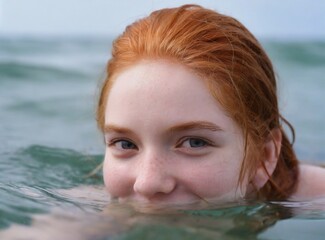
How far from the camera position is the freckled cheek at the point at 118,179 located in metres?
2.64

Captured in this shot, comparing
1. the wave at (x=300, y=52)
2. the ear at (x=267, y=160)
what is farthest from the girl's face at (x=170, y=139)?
the wave at (x=300, y=52)

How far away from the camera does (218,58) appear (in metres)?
2.74

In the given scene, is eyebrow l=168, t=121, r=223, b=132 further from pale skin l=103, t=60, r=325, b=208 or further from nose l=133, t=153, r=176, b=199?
nose l=133, t=153, r=176, b=199

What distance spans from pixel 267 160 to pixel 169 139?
666 mm

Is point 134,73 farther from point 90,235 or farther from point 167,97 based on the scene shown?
point 90,235

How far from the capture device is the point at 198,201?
2605 millimetres

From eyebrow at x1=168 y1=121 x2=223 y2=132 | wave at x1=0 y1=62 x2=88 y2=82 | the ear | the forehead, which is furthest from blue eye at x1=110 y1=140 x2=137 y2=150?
wave at x1=0 y1=62 x2=88 y2=82

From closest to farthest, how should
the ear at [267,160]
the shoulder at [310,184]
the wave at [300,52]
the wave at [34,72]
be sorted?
the ear at [267,160] < the shoulder at [310,184] < the wave at [34,72] < the wave at [300,52]

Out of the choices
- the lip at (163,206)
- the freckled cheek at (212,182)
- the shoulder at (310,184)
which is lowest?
the lip at (163,206)

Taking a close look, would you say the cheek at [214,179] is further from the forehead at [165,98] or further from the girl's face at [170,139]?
the forehead at [165,98]

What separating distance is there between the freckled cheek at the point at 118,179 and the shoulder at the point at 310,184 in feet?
3.35

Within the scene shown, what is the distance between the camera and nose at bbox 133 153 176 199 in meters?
2.48

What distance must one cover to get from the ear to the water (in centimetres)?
13

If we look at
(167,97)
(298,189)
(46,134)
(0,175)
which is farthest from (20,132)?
(167,97)
